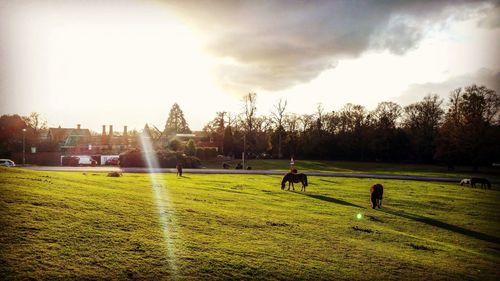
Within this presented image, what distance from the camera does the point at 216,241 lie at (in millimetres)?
12828

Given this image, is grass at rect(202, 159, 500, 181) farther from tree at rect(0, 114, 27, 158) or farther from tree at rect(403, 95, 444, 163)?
tree at rect(0, 114, 27, 158)

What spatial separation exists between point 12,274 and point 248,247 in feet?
22.6

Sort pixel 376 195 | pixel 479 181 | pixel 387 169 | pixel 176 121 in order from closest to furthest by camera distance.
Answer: pixel 376 195
pixel 479 181
pixel 387 169
pixel 176 121

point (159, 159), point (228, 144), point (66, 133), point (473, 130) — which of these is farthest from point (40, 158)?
point (473, 130)

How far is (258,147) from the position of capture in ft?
337

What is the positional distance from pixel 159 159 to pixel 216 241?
5447cm

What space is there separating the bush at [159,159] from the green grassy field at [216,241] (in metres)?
44.3

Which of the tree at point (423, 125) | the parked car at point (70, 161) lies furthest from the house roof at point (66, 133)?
the tree at point (423, 125)

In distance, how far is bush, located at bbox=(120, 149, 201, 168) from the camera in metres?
64.2

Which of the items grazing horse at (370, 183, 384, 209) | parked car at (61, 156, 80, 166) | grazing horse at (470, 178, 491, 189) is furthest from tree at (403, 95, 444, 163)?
parked car at (61, 156, 80, 166)

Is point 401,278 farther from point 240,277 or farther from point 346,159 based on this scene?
point 346,159

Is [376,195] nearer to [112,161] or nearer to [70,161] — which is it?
[112,161]

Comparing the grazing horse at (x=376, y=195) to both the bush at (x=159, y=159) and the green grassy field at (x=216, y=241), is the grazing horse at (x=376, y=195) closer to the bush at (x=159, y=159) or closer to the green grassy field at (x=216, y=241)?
the green grassy field at (x=216, y=241)

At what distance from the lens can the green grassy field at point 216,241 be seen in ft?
32.6
